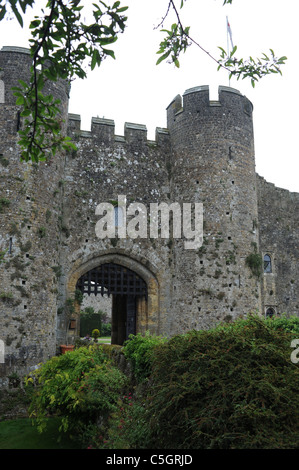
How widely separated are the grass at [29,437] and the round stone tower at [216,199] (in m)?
6.34

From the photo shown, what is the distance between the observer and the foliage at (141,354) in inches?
292

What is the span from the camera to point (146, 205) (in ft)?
52.6

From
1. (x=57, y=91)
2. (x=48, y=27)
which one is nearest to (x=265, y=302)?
(x=57, y=91)

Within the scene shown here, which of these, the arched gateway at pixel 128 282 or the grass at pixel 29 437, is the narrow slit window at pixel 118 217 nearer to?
the arched gateway at pixel 128 282


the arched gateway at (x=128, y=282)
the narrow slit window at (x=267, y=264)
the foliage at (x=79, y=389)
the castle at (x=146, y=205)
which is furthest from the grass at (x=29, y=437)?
the narrow slit window at (x=267, y=264)

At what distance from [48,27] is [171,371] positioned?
13.4 ft

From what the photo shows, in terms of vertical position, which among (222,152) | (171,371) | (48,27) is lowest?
(171,371)

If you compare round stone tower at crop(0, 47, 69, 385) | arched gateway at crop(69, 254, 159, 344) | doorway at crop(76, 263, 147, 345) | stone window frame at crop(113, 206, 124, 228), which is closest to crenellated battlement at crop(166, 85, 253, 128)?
stone window frame at crop(113, 206, 124, 228)

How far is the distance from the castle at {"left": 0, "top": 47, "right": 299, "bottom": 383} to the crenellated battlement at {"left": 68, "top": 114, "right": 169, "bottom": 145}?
42mm

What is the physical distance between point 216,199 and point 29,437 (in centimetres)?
1009

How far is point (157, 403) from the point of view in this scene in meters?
4.75

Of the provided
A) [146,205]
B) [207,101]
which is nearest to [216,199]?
[146,205]

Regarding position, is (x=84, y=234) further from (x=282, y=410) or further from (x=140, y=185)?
(x=282, y=410)

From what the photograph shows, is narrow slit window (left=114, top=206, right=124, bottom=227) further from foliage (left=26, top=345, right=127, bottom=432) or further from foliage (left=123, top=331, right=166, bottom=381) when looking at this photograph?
foliage (left=123, top=331, right=166, bottom=381)
